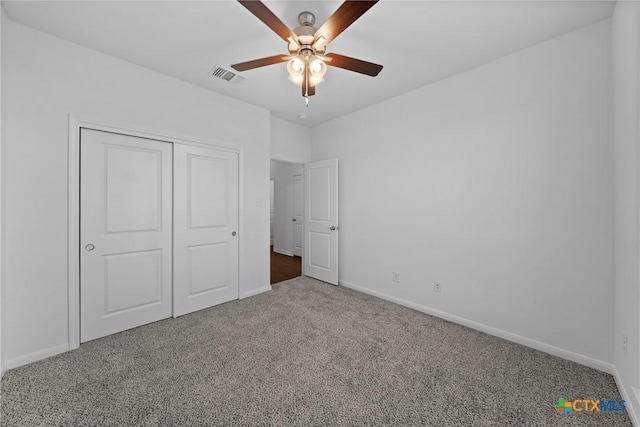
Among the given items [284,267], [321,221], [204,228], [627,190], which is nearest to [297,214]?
[284,267]

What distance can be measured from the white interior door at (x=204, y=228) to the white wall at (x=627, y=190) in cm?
355

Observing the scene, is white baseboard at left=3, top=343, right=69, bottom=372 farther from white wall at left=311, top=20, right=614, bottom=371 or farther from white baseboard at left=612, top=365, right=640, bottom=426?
white baseboard at left=612, top=365, right=640, bottom=426

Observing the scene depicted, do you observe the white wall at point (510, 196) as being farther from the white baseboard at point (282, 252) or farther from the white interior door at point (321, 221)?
the white baseboard at point (282, 252)

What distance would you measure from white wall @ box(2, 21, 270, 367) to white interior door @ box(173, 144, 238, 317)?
2.18ft

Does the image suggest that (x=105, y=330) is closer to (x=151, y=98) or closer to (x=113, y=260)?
(x=113, y=260)

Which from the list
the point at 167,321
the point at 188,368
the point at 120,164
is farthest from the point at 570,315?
the point at 120,164

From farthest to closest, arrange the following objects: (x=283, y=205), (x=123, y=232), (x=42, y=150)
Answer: (x=283, y=205), (x=123, y=232), (x=42, y=150)

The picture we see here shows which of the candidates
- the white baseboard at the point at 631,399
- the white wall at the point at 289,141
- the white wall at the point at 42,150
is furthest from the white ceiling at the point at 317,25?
the white baseboard at the point at 631,399

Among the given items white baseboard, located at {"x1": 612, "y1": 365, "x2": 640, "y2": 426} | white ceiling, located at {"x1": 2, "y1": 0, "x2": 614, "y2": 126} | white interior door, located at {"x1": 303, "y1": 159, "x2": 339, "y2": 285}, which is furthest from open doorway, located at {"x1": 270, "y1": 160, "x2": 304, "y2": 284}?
white baseboard, located at {"x1": 612, "y1": 365, "x2": 640, "y2": 426}

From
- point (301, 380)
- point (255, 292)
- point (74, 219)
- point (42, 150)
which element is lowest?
point (301, 380)

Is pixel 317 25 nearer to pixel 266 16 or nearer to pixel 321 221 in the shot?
pixel 266 16

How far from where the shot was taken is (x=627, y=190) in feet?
5.33

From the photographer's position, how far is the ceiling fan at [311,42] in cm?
142

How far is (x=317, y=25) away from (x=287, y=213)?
4810 millimetres
